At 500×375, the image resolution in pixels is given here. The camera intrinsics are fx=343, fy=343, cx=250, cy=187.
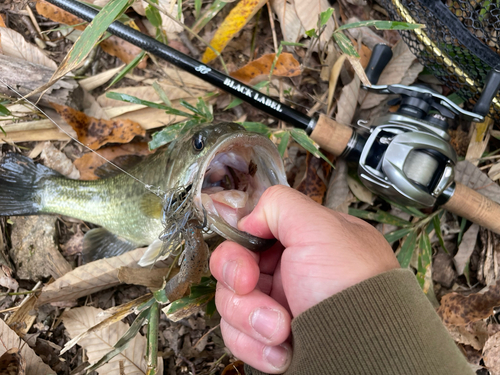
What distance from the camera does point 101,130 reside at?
2617mm

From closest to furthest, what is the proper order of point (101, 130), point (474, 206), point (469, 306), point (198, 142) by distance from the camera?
point (198, 142)
point (474, 206)
point (469, 306)
point (101, 130)

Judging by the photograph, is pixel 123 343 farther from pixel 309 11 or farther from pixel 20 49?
pixel 309 11

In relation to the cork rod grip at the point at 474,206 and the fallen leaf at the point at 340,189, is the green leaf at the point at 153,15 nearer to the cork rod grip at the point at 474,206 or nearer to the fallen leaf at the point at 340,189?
the fallen leaf at the point at 340,189

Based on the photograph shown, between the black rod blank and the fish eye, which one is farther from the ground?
the black rod blank

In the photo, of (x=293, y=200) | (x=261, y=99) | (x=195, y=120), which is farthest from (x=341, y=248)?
(x=195, y=120)

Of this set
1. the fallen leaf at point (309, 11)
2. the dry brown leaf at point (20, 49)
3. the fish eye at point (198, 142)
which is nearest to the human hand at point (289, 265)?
the fish eye at point (198, 142)

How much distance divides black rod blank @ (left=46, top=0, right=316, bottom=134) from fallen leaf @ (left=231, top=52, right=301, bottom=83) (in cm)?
34

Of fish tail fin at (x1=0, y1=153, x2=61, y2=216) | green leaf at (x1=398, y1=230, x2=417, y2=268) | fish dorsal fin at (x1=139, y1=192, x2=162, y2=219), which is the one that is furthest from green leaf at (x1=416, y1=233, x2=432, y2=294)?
fish tail fin at (x1=0, y1=153, x2=61, y2=216)

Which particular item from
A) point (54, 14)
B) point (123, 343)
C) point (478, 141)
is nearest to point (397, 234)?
point (478, 141)

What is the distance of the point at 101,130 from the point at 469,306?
9.70 ft

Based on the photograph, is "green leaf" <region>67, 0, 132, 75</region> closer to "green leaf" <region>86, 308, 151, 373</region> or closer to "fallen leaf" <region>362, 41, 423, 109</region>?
"green leaf" <region>86, 308, 151, 373</region>

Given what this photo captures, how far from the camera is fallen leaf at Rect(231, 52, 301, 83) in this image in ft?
8.06

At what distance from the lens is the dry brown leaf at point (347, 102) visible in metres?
2.55

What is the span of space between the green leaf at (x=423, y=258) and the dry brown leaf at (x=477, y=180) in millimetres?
521
